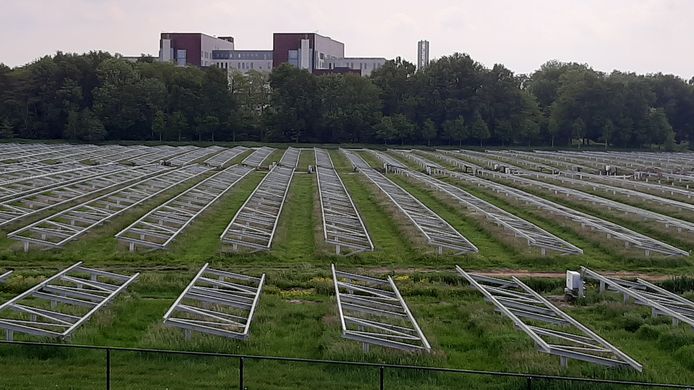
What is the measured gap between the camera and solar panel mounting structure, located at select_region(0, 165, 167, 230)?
29.3 m

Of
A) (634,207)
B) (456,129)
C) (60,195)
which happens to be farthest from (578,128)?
(60,195)

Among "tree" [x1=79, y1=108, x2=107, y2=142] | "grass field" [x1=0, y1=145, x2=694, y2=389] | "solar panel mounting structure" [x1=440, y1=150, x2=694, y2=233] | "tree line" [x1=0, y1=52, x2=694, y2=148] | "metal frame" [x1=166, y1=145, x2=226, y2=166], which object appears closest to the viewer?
"grass field" [x1=0, y1=145, x2=694, y2=389]

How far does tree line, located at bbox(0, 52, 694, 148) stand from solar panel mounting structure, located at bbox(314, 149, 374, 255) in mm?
55441

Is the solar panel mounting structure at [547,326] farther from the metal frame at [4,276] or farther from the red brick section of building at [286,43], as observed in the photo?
the red brick section of building at [286,43]

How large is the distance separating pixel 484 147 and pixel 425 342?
90303 mm

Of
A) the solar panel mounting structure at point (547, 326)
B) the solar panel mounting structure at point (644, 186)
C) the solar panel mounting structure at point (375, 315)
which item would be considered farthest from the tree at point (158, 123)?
the solar panel mounting structure at point (547, 326)

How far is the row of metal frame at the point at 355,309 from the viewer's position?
1402 centimetres

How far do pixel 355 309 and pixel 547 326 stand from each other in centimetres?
410

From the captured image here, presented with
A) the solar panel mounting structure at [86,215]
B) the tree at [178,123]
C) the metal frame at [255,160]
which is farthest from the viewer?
the tree at [178,123]

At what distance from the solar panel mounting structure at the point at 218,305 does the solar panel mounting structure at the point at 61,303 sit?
169cm

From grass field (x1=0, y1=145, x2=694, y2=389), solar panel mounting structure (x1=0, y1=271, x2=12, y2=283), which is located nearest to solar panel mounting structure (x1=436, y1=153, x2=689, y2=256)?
grass field (x1=0, y1=145, x2=694, y2=389)

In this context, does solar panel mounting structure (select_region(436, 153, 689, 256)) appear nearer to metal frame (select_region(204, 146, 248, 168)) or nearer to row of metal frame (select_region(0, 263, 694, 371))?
row of metal frame (select_region(0, 263, 694, 371))

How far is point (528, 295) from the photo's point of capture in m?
19.2

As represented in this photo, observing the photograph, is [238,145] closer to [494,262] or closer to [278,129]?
[278,129]
